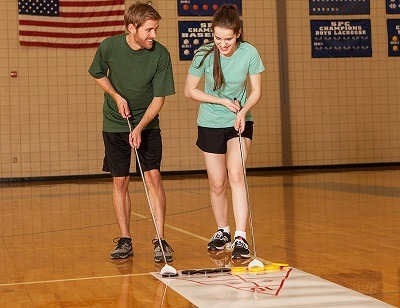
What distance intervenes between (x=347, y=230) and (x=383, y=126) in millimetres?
A: 10422

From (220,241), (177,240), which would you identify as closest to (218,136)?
(220,241)

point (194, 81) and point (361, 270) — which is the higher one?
point (194, 81)

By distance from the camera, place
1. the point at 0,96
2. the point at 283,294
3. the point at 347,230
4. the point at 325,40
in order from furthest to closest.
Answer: the point at 325,40 < the point at 0,96 < the point at 347,230 < the point at 283,294

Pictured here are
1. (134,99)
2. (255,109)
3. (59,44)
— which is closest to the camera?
(134,99)

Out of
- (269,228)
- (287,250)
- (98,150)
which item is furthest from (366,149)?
(287,250)

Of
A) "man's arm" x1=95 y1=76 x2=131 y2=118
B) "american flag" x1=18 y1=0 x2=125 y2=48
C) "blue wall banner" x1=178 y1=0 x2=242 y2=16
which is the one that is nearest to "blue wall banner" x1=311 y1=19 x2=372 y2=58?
"blue wall banner" x1=178 y1=0 x2=242 y2=16

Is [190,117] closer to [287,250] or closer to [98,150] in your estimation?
[98,150]

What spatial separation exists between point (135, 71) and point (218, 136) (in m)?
0.71

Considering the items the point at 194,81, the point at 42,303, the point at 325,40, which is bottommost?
the point at 42,303

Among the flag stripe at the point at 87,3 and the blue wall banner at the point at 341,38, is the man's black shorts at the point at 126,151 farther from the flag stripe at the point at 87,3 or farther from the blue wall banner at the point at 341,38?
the blue wall banner at the point at 341,38

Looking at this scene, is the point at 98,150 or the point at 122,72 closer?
the point at 122,72

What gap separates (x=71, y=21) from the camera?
15680 millimetres

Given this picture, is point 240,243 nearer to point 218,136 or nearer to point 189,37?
point 218,136

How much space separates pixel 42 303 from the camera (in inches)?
159
